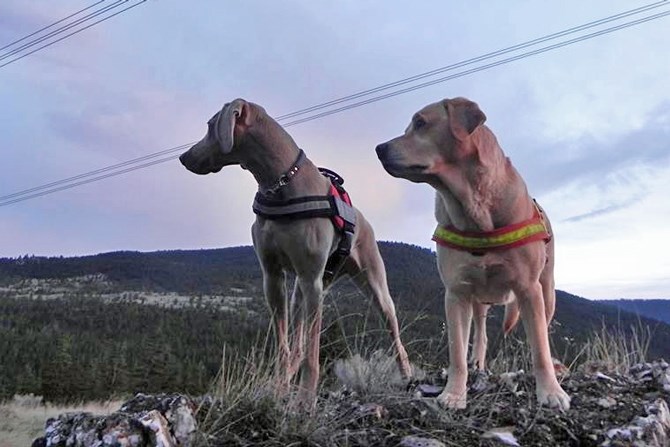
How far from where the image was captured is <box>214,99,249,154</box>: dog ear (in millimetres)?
5396

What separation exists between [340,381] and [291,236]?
1.32 metres

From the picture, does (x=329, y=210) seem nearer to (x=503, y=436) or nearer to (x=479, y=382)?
(x=479, y=382)

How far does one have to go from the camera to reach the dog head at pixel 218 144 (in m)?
5.53

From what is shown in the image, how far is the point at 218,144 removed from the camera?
18.2ft

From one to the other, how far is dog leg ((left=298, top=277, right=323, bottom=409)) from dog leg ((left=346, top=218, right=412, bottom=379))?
1186 mm

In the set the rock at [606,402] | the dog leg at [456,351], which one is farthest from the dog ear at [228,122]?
the rock at [606,402]

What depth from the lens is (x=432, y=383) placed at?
218 inches

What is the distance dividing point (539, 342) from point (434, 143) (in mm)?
1394

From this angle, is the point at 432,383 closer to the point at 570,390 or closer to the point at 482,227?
the point at 570,390

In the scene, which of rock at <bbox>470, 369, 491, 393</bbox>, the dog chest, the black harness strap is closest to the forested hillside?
the black harness strap

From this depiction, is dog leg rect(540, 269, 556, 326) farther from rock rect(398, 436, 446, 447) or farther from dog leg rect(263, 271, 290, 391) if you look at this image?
rock rect(398, 436, 446, 447)

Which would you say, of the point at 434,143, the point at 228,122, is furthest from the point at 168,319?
the point at 434,143

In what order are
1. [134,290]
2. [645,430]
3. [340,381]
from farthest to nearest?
[134,290] → [340,381] → [645,430]

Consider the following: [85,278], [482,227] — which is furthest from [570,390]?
[85,278]
